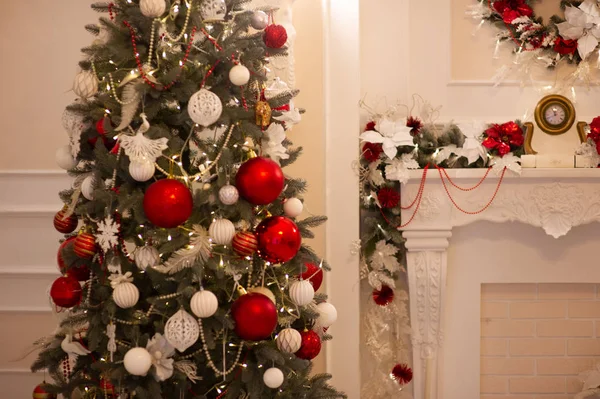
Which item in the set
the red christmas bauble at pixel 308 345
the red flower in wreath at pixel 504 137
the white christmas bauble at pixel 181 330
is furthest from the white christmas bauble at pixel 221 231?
the red flower in wreath at pixel 504 137

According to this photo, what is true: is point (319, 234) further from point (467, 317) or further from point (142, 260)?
point (142, 260)

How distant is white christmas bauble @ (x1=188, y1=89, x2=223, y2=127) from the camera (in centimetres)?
198

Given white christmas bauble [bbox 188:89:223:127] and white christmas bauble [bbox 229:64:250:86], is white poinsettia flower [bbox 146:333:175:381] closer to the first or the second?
white christmas bauble [bbox 188:89:223:127]

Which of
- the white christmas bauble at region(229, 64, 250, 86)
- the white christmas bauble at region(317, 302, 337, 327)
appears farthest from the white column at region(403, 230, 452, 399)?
the white christmas bauble at region(229, 64, 250, 86)

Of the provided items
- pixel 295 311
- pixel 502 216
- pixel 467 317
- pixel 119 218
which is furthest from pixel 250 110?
pixel 467 317

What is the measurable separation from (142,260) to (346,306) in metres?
1.29

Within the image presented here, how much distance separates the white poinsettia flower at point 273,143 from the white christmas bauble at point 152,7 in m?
0.47

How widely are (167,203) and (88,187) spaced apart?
0.32 metres

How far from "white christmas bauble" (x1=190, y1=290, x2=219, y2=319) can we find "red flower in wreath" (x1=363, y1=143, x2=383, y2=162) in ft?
4.42

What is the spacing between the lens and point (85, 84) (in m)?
2.09

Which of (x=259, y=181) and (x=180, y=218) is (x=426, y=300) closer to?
(x=259, y=181)

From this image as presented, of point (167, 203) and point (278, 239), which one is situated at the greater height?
point (167, 203)

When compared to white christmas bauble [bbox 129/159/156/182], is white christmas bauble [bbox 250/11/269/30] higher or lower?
higher

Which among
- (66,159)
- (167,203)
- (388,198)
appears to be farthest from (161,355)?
(388,198)
